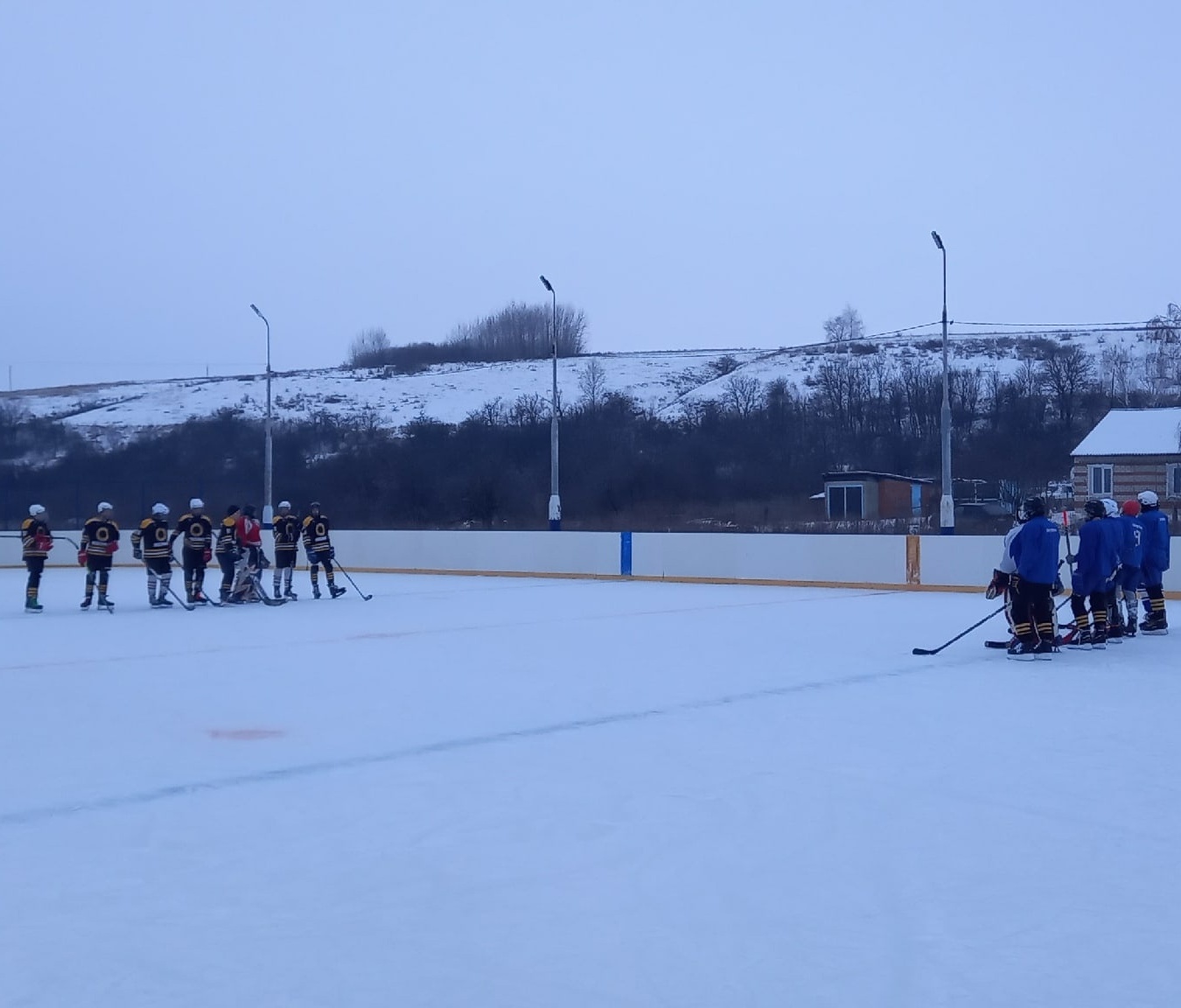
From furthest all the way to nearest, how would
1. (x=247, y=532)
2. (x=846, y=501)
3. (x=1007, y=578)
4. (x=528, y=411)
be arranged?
(x=528, y=411), (x=846, y=501), (x=247, y=532), (x=1007, y=578)

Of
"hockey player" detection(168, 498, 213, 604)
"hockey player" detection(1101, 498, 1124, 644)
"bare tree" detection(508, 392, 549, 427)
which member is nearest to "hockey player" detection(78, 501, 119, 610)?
"hockey player" detection(168, 498, 213, 604)

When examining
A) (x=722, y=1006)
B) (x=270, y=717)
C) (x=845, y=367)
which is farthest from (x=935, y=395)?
(x=722, y=1006)

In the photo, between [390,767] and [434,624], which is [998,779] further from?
[434,624]

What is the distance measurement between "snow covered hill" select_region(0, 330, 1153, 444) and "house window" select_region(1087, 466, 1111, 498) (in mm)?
35662

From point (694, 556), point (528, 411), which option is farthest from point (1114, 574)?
point (528, 411)

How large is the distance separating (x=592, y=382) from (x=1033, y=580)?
71373mm

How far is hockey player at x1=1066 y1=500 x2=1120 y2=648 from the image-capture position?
1258 cm

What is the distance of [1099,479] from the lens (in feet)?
139

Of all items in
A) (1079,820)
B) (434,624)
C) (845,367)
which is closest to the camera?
(1079,820)

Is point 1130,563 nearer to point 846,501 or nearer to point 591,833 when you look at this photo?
point 591,833

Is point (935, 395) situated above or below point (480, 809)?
above

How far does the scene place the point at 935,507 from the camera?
164ft

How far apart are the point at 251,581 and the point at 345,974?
15715mm

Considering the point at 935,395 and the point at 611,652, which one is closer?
the point at 611,652
